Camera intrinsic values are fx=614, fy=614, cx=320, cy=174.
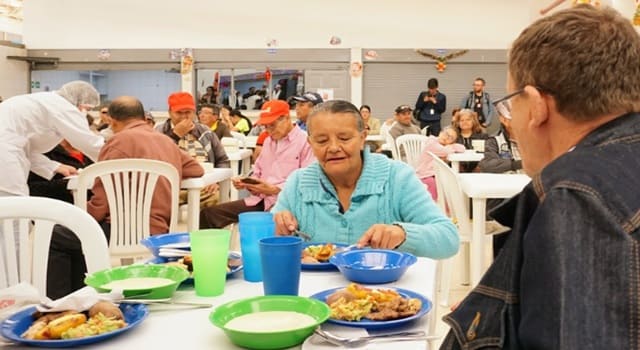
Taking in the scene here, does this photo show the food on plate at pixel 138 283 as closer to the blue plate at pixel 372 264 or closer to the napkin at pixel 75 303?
the napkin at pixel 75 303

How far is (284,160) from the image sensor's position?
13.2ft

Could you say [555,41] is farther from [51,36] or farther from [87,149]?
[51,36]

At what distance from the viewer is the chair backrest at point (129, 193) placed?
3.05 m

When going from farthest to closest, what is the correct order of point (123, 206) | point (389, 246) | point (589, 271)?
1. point (123, 206)
2. point (389, 246)
3. point (589, 271)

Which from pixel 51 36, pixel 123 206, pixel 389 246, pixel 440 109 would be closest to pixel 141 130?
pixel 123 206

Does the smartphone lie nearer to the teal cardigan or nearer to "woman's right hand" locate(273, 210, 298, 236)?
the teal cardigan

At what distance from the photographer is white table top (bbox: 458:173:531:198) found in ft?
10.4

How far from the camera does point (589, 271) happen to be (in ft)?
2.45

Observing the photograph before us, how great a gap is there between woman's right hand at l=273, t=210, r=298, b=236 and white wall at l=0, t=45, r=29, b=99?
11111 mm

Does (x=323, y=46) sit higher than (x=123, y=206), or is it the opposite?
(x=323, y=46)

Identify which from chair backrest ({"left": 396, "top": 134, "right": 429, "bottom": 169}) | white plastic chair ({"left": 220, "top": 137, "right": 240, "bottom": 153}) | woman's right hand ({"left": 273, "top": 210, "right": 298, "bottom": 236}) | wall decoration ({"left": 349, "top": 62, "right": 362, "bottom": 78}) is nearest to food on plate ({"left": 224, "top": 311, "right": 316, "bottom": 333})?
woman's right hand ({"left": 273, "top": 210, "right": 298, "bottom": 236})

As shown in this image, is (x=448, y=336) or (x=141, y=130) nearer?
(x=448, y=336)

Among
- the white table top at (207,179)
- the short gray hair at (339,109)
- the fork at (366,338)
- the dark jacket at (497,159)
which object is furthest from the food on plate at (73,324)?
the dark jacket at (497,159)

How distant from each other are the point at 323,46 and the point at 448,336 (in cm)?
1097
